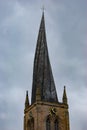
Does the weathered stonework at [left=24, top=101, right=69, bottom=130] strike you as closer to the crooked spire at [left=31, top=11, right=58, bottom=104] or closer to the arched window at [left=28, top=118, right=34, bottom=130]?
the arched window at [left=28, top=118, right=34, bottom=130]

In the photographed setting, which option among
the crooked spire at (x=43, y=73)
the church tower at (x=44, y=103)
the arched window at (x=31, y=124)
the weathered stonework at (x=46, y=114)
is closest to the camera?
the weathered stonework at (x=46, y=114)

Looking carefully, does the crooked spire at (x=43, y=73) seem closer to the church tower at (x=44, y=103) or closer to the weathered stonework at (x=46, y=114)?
the church tower at (x=44, y=103)

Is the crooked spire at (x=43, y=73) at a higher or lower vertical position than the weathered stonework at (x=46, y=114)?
higher

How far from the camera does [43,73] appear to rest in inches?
3733

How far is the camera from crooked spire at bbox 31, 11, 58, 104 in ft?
304

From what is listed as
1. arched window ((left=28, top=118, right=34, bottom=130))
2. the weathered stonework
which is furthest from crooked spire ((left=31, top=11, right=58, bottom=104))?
arched window ((left=28, top=118, right=34, bottom=130))

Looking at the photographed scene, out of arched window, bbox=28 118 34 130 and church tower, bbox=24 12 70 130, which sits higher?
church tower, bbox=24 12 70 130

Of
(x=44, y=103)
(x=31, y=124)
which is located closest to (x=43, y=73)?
(x=44, y=103)

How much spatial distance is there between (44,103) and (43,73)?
725 centimetres

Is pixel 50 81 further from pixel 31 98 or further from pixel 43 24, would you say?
pixel 43 24

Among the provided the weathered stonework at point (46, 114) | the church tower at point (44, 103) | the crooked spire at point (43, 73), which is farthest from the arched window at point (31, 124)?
the crooked spire at point (43, 73)

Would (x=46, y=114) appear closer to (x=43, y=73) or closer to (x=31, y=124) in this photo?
(x=31, y=124)

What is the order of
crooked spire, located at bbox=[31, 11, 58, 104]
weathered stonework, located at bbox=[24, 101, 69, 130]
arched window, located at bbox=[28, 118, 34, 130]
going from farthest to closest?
crooked spire, located at bbox=[31, 11, 58, 104], arched window, located at bbox=[28, 118, 34, 130], weathered stonework, located at bbox=[24, 101, 69, 130]

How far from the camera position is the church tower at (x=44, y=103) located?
89000mm
